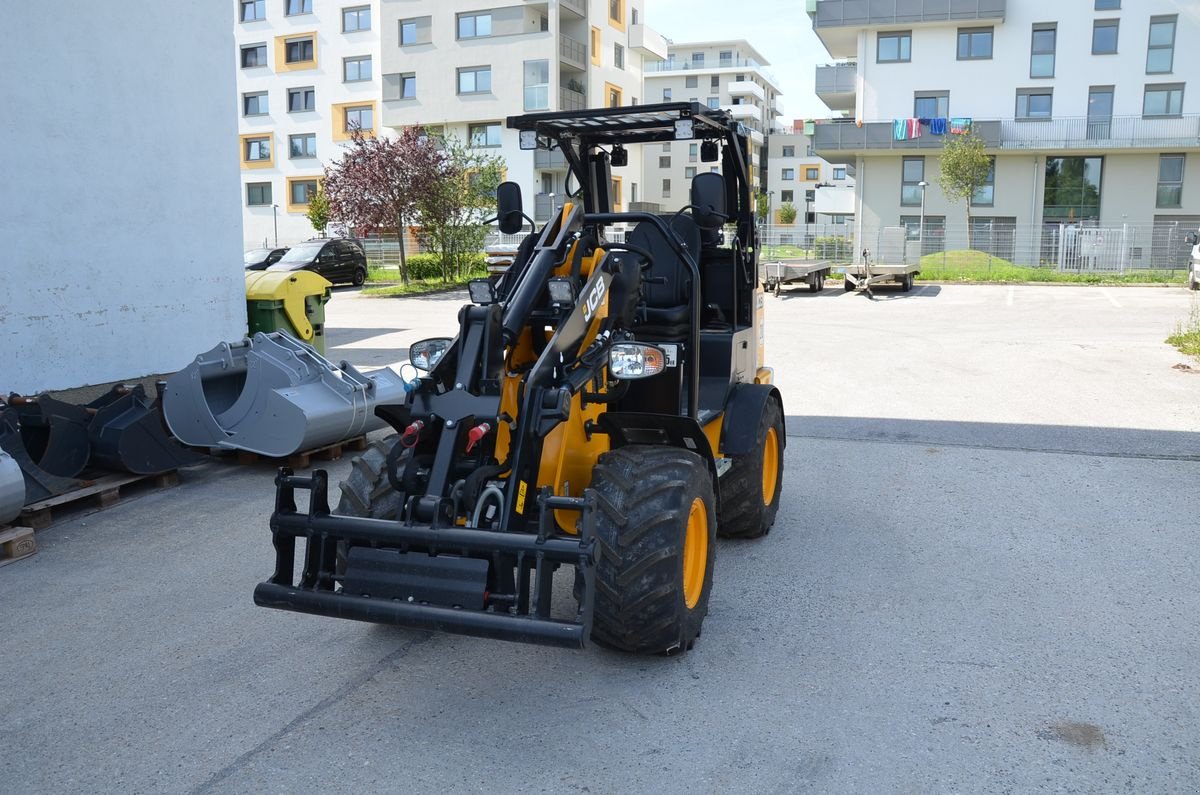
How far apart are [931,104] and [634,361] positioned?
37892 mm

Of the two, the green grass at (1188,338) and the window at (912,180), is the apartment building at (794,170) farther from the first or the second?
the green grass at (1188,338)

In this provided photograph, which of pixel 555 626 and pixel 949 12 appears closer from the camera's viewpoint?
pixel 555 626

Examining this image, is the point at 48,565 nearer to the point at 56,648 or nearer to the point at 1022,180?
the point at 56,648

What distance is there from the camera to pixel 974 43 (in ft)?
125

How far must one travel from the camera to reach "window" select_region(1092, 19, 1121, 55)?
37000mm

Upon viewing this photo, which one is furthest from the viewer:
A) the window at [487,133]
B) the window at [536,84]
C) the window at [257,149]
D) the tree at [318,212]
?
the window at [257,149]

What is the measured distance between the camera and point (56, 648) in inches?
184

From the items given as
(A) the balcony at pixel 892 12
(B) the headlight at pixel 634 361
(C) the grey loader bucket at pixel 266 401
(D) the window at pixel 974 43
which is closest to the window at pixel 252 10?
(A) the balcony at pixel 892 12

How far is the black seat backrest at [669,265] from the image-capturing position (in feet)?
19.2

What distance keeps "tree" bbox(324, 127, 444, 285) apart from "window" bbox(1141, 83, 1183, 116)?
83.5 ft

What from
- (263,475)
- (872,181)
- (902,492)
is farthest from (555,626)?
(872,181)

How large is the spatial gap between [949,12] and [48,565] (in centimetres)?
3812

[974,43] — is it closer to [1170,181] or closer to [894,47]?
[894,47]

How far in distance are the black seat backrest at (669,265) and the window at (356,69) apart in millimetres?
43620
